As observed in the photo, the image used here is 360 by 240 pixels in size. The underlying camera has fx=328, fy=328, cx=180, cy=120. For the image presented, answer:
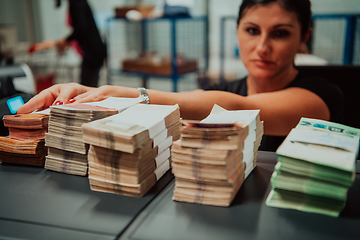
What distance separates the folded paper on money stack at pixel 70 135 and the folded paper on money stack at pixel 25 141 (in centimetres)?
6

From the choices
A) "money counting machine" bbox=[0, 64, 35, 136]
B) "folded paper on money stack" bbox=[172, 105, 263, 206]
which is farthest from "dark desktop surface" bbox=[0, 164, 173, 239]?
"money counting machine" bbox=[0, 64, 35, 136]

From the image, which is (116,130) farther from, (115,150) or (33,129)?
(33,129)

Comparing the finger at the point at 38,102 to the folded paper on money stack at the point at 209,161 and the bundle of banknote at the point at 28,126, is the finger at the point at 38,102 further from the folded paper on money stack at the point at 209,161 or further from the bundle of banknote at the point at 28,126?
the folded paper on money stack at the point at 209,161

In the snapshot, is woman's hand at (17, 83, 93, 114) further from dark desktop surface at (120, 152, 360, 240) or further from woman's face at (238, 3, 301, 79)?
woman's face at (238, 3, 301, 79)

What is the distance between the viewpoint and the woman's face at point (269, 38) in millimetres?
1509

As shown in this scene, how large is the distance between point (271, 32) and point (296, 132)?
0.84 meters

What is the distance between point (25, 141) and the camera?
39.7 inches

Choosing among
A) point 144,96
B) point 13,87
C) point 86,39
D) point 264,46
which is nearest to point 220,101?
point 144,96

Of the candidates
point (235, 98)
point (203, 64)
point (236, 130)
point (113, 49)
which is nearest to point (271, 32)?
point (235, 98)

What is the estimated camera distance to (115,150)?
793mm

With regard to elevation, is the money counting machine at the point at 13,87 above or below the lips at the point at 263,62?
below

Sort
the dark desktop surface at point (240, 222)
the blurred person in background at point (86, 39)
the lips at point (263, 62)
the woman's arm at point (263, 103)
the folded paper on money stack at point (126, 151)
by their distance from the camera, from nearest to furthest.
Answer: the dark desktop surface at point (240, 222) < the folded paper on money stack at point (126, 151) < the woman's arm at point (263, 103) < the lips at point (263, 62) < the blurred person in background at point (86, 39)

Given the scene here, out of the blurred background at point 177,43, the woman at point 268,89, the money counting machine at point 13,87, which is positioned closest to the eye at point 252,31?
the woman at point 268,89

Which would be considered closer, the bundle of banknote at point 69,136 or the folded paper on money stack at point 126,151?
the folded paper on money stack at point 126,151
